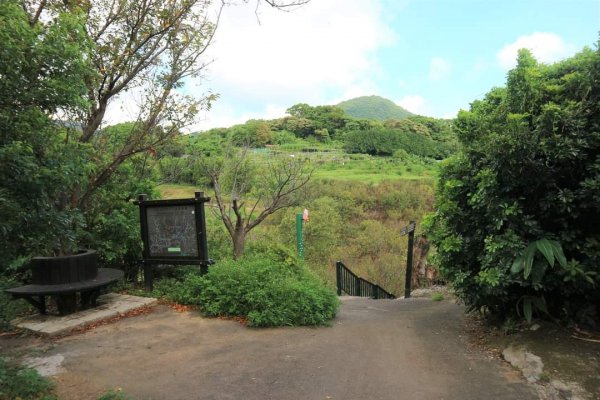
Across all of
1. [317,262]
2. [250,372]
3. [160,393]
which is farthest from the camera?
[317,262]

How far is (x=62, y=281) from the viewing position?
5656mm

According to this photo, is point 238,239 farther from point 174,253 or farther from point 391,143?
point 391,143

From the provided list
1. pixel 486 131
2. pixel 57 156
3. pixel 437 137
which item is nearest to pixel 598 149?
pixel 486 131

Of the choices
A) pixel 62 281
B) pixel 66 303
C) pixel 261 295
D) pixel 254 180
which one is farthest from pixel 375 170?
pixel 62 281

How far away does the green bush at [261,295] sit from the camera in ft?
17.9

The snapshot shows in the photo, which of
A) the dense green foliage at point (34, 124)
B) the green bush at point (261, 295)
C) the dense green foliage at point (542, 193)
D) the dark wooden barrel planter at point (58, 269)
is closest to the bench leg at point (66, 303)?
the dark wooden barrel planter at point (58, 269)

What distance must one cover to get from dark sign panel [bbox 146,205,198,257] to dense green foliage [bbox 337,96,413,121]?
99.0 metres

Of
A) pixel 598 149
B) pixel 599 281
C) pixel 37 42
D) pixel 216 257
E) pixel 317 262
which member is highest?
pixel 37 42

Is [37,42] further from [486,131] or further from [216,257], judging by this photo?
[216,257]

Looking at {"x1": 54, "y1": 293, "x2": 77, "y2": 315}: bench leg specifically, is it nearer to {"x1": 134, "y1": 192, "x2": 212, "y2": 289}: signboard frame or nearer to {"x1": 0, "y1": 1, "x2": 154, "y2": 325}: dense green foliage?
{"x1": 134, "y1": 192, "x2": 212, "y2": 289}: signboard frame

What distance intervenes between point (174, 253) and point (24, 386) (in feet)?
12.1

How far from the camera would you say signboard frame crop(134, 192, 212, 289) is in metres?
6.73

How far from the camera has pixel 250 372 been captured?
3.90 metres

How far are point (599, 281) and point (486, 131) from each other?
6.03 feet
